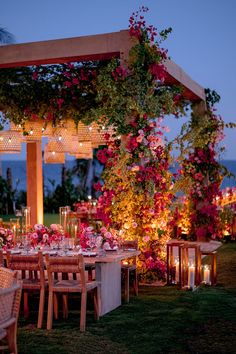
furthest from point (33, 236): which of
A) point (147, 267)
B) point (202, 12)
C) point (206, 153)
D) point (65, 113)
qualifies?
point (202, 12)

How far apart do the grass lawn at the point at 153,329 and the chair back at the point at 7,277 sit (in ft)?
3.23

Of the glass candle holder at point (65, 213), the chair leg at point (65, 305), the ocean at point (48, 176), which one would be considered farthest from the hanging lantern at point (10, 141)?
the ocean at point (48, 176)

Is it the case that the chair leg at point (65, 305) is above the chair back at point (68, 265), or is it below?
below

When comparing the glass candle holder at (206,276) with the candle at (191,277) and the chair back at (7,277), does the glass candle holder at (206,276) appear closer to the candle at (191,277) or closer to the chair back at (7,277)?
the candle at (191,277)

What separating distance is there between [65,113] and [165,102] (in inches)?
102

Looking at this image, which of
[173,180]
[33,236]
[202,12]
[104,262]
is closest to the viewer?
[104,262]

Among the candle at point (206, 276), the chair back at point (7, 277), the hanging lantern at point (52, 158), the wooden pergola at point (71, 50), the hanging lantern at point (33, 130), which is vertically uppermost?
the wooden pergola at point (71, 50)

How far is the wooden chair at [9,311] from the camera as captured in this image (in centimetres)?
482

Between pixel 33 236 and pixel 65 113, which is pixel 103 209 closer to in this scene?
pixel 33 236

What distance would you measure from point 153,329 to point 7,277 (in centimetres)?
213

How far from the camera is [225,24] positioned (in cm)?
2397

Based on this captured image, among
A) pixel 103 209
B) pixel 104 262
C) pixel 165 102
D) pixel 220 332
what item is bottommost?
pixel 220 332

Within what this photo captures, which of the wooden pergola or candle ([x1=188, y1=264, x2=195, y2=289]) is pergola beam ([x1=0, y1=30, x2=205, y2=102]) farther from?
candle ([x1=188, y1=264, x2=195, y2=289])

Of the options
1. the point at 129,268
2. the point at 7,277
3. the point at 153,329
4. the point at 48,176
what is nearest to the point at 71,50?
the point at 129,268
